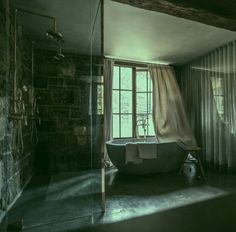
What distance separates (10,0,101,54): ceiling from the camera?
2561 mm

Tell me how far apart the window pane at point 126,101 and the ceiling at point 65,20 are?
5.02ft

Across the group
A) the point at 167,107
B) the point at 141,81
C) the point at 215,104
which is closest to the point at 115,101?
the point at 141,81

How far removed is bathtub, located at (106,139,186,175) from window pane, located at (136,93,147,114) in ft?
4.44

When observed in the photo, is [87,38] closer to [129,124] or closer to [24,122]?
[24,122]

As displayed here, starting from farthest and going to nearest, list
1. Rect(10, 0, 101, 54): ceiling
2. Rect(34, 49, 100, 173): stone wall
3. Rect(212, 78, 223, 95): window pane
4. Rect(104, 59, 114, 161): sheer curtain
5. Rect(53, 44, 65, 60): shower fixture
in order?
Rect(104, 59, 114, 161): sheer curtain → Rect(212, 78, 223, 95): window pane → Rect(53, 44, 65, 60): shower fixture → Rect(34, 49, 100, 173): stone wall → Rect(10, 0, 101, 54): ceiling

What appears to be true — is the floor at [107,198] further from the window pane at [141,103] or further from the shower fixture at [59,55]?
the shower fixture at [59,55]

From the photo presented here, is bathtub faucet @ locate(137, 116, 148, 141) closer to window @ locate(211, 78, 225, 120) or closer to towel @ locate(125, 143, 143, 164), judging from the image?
towel @ locate(125, 143, 143, 164)

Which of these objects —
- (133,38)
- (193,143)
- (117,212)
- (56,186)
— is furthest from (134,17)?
(193,143)

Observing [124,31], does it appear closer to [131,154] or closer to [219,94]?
[131,154]

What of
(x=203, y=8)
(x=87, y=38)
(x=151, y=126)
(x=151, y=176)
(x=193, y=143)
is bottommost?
(x=151, y=176)

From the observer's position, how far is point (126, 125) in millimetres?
4996

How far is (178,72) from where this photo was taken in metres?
5.41

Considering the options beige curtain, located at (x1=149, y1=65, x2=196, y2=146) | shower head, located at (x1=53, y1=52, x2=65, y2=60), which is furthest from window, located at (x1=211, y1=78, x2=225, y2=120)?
shower head, located at (x1=53, y1=52, x2=65, y2=60)

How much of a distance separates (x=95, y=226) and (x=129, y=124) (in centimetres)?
321
